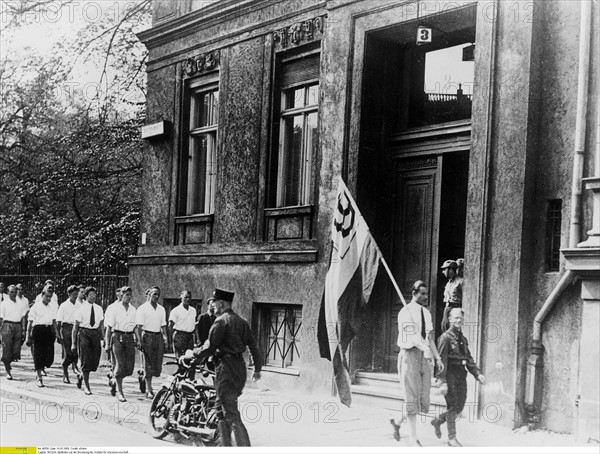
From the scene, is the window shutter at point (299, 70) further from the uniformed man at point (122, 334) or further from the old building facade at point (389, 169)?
the uniformed man at point (122, 334)

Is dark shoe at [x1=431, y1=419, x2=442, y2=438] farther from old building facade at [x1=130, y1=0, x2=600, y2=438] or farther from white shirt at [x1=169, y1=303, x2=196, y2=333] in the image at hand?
white shirt at [x1=169, y1=303, x2=196, y2=333]

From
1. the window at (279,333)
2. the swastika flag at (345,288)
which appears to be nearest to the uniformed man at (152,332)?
the window at (279,333)

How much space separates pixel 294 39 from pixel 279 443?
7.06 m

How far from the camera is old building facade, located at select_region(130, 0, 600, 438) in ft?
30.4

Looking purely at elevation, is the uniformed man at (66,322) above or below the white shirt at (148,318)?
below

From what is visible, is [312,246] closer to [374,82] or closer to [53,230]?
[374,82]

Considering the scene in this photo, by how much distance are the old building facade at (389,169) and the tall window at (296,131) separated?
0.11ft

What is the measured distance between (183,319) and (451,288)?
15.9 feet

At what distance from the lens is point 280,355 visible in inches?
524

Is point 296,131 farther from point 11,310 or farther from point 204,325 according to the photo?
point 11,310

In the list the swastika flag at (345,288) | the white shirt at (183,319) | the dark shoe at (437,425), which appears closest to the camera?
the dark shoe at (437,425)

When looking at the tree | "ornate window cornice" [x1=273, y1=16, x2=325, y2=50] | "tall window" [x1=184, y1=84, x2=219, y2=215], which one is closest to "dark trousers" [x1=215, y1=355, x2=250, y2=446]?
"ornate window cornice" [x1=273, y1=16, x2=325, y2=50]

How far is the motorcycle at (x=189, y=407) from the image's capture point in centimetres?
857

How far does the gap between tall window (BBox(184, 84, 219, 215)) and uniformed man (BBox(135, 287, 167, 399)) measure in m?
2.88
